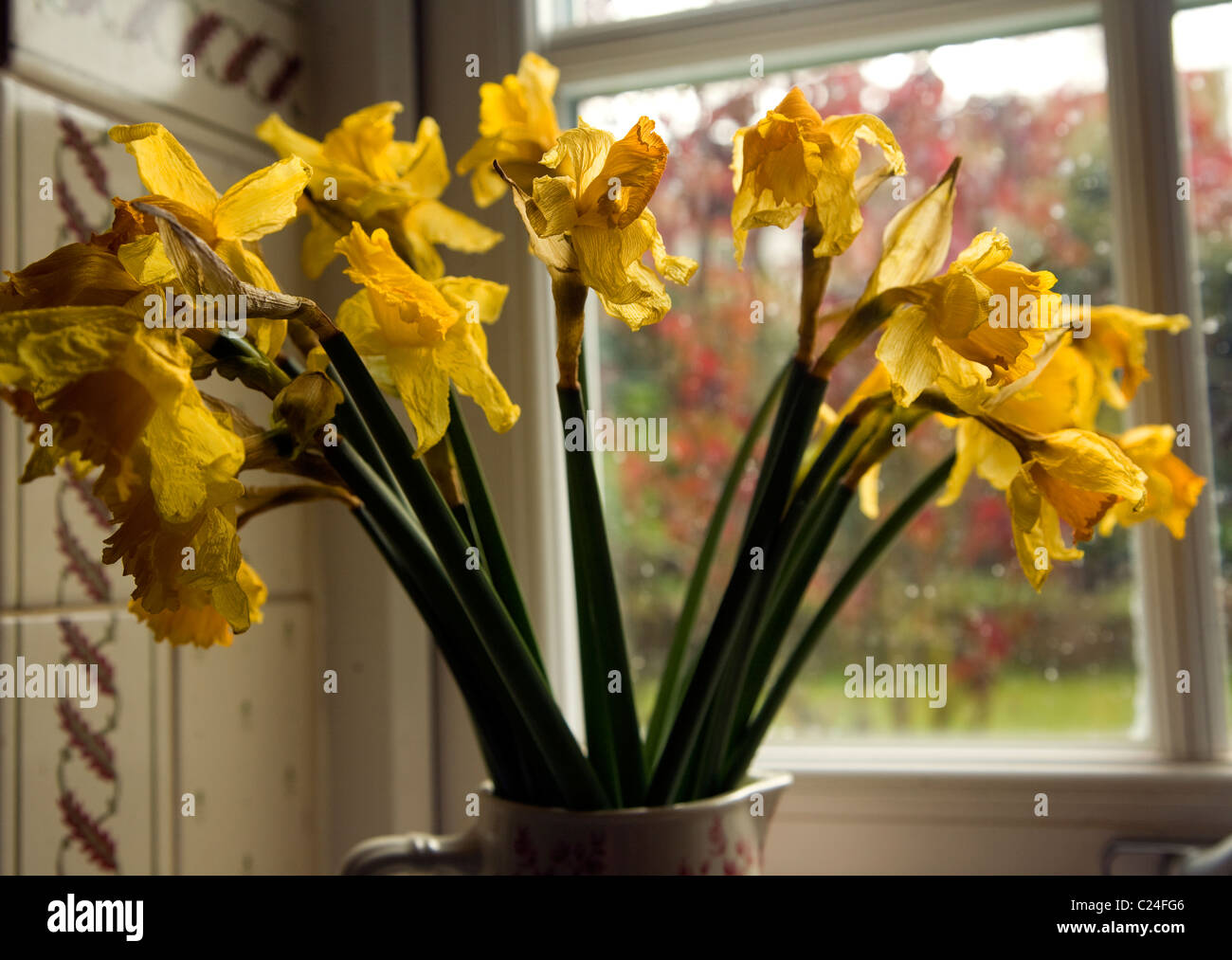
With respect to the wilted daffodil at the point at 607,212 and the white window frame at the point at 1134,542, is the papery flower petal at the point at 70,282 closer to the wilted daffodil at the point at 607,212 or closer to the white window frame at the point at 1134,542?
the wilted daffodil at the point at 607,212

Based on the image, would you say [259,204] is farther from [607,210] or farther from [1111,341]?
[1111,341]

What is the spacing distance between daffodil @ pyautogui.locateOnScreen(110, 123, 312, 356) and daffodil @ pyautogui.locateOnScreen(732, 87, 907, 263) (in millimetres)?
199

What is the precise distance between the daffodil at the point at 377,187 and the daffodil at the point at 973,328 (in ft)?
0.88

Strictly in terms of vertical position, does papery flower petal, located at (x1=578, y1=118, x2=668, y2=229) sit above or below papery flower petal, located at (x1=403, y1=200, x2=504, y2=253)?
below

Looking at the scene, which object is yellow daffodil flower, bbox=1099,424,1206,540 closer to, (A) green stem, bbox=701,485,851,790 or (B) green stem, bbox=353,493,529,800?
(A) green stem, bbox=701,485,851,790

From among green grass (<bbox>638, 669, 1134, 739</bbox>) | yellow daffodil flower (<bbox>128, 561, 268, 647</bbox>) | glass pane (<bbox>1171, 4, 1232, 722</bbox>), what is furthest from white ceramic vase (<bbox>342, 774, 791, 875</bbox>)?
glass pane (<bbox>1171, 4, 1232, 722</bbox>)

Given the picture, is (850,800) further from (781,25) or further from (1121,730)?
(781,25)

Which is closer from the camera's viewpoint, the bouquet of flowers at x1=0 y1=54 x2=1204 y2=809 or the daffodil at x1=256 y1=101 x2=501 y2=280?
the bouquet of flowers at x1=0 y1=54 x2=1204 y2=809

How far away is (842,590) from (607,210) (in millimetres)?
279

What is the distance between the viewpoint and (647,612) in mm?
976

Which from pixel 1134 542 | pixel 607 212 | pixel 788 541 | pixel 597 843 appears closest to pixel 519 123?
pixel 607 212

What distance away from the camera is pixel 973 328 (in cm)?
44

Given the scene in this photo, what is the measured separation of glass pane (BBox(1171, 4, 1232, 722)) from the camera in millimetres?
843
